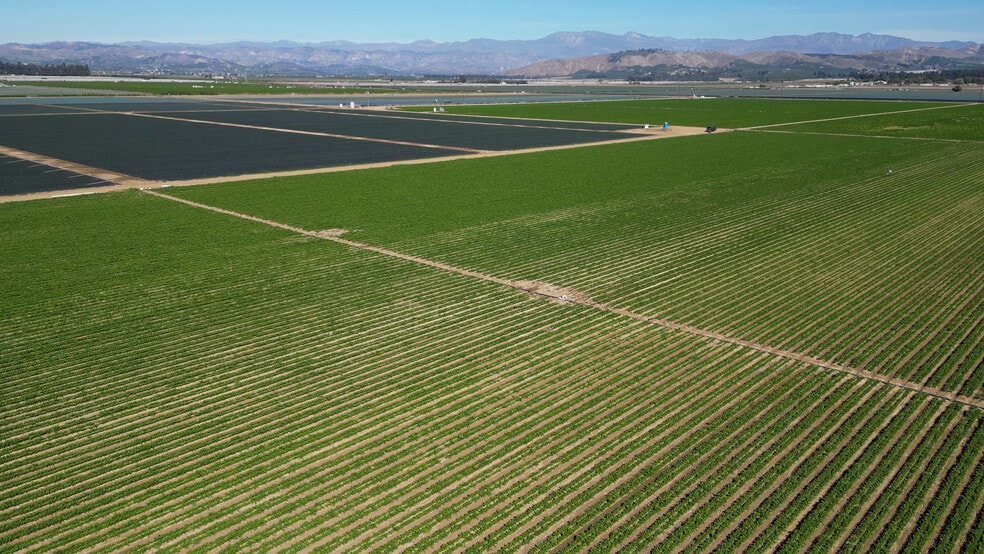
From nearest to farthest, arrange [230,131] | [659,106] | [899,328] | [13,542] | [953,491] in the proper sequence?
[13,542] < [953,491] < [899,328] < [230,131] < [659,106]

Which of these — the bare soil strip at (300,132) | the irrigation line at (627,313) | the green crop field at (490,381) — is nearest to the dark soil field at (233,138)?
the bare soil strip at (300,132)

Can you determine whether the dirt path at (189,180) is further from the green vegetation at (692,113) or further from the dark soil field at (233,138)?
the green vegetation at (692,113)

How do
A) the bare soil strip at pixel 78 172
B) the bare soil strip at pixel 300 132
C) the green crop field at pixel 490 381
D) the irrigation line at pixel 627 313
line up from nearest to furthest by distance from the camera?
1. the green crop field at pixel 490 381
2. the irrigation line at pixel 627 313
3. the bare soil strip at pixel 78 172
4. the bare soil strip at pixel 300 132

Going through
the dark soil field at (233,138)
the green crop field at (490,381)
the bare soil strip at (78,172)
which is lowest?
the green crop field at (490,381)

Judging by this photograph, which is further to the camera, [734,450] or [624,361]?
[624,361]

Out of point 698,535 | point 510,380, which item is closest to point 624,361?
point 510,380

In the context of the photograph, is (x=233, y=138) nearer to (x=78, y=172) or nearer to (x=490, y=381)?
(x=78, y=172)

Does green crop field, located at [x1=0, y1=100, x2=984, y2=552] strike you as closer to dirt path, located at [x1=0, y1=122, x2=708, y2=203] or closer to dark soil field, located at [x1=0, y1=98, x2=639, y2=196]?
dirt path, located at [x1=0, y1=122, x2=708, y2=203]

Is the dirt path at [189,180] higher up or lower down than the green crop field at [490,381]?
higher up

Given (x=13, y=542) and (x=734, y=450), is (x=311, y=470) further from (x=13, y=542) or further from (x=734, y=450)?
(x=734, y=450)
